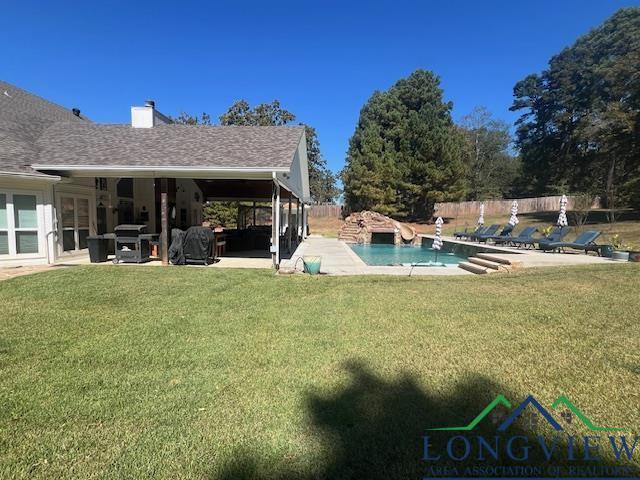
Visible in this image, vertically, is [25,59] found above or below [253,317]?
above

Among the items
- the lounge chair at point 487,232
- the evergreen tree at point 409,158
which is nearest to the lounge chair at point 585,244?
the lounge chair at point 487,232

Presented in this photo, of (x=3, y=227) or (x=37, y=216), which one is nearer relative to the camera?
(x=3, y=227)

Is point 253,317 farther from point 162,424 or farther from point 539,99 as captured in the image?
point 539,99

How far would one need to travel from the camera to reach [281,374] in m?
3.49

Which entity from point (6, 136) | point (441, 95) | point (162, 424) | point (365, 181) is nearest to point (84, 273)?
point (6, 136)

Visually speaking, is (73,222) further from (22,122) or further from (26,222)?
(22,122)

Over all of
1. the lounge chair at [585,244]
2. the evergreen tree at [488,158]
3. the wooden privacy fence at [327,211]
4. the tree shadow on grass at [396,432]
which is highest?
the evergreen tree at [488,158]

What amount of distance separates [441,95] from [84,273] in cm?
4176

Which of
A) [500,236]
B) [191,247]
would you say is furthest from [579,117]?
[191,247]

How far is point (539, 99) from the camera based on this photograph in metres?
45.0

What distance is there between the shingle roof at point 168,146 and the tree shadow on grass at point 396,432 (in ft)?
26.7

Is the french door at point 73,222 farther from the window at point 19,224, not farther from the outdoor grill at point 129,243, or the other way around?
the outdoor grill at point 129,243

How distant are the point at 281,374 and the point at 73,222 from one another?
11.3 meters

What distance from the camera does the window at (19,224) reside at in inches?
388
